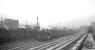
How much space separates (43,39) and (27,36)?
4360mm

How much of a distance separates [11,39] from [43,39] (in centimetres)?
860

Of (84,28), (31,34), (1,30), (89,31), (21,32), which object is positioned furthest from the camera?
(84,28)

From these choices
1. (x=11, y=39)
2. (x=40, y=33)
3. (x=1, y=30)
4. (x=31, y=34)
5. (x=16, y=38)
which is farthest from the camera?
(x=40, y=33)

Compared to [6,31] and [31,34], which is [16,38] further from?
[31,34]

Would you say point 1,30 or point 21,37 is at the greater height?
point 1,30

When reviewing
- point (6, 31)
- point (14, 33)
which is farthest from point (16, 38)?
point (6, 31)

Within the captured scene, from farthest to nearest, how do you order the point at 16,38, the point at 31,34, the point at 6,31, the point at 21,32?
the point at 31,34
the point at 21,32
the point at 16,38
the point at 6,31

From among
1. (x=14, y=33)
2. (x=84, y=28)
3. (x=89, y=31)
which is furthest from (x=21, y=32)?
(x=84, y=28)

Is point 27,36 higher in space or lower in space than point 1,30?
lower

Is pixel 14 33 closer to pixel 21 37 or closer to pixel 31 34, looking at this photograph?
pixel 21 37

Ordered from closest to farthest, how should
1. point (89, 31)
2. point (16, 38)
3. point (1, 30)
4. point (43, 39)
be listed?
point (1, 30), point (16, 38), point (43, 39), point (89, 31)

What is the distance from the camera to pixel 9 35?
71.4ft

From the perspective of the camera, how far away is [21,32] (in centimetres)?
2609

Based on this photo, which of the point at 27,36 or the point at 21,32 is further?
the point at 27,36
